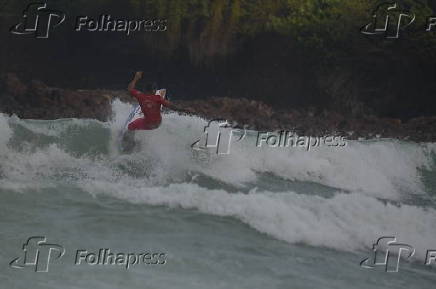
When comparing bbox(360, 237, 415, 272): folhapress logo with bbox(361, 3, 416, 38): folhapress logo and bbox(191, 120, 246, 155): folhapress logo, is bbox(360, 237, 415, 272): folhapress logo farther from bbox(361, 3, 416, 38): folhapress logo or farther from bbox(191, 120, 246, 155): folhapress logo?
bbox(361, 3, 416, 38): folhapress logo

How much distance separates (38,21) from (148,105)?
27.3 ft

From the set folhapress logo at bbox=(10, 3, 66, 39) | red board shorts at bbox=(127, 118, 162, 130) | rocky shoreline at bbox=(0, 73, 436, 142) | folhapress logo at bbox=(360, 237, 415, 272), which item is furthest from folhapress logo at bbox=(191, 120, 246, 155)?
folhapress logo at bbox=(10, 3, 66, 39)

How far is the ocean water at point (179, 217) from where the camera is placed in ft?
17.4

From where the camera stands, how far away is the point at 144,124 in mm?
A: 7984

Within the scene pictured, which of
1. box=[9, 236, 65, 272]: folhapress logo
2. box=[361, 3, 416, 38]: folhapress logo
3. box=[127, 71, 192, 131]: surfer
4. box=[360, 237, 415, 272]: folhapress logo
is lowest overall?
box=[9, 236, 65, 272]: folhapress logo

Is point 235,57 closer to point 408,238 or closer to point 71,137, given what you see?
point 71,137

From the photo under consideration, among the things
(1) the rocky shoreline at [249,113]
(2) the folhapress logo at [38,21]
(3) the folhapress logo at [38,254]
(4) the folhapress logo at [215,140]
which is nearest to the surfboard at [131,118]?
(4) the folhapress logo at [215,140]

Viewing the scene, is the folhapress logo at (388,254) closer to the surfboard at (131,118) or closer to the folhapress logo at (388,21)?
the surfboard at (131,118)

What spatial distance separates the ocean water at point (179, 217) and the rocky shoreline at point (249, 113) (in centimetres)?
375

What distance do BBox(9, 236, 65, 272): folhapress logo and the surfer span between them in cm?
250

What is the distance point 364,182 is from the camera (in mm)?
10289

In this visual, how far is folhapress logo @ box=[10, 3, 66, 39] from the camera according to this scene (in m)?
14.6

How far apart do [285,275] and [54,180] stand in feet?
9.36

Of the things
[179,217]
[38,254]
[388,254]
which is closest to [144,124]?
[179,217]
